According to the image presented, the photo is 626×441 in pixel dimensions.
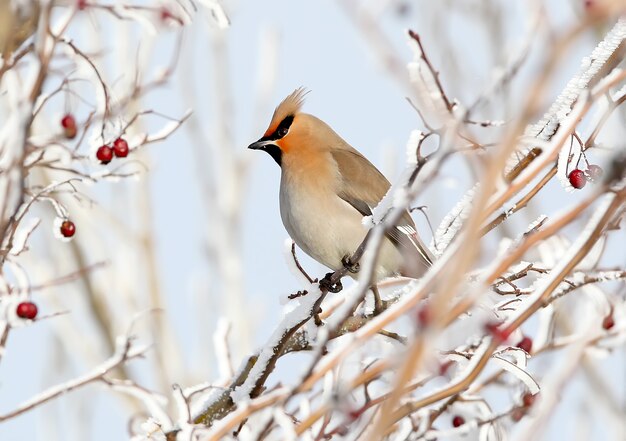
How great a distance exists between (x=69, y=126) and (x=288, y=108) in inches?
63.0

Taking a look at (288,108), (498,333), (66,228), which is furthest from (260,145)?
(498,333)

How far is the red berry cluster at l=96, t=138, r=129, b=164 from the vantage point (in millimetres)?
2656

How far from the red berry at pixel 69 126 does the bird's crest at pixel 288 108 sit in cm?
153

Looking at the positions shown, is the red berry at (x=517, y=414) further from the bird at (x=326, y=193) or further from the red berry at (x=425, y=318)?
the red berry at (x=425, y=318)

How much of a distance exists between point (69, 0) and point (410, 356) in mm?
1477

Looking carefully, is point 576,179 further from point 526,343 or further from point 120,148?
point 120,148

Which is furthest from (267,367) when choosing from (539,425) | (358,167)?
(358,167)

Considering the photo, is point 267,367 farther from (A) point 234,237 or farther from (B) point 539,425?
(A) point 234,237

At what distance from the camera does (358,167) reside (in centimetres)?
409

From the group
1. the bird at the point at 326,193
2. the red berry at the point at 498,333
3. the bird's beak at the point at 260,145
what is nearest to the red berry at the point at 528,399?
the bird at the point at 326,193

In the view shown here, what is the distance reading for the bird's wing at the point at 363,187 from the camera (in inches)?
148

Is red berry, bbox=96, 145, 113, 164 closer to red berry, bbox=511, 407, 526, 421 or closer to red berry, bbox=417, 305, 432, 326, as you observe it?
red berry, bbox=511, 407, 526, 421

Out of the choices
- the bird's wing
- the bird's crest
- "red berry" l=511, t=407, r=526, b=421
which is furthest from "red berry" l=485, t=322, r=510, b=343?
the bird's crest

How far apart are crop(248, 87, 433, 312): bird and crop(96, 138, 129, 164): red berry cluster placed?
3.51 feet
